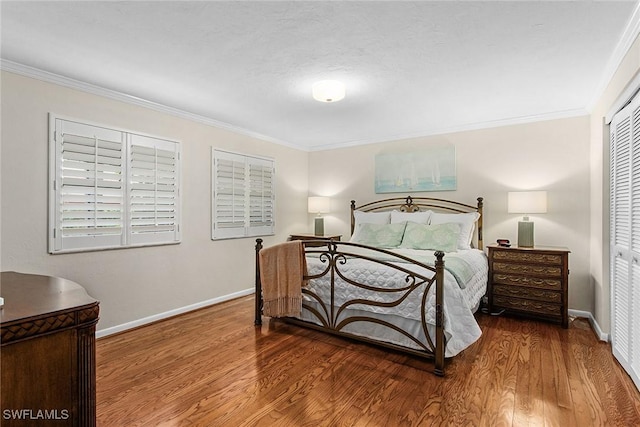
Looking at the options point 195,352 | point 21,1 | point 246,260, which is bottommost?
point 195,352

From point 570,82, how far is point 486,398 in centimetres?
283

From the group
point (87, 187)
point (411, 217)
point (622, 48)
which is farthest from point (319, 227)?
point (622, 48)

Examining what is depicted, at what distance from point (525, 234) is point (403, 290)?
2.10 m

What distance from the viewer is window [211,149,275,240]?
4320 millimetres

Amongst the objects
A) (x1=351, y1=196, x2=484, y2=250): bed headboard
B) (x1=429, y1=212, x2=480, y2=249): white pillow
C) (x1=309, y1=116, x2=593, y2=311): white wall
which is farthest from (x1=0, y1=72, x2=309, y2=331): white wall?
(x1=309, y1=116, x2=593, y2=311): white wall

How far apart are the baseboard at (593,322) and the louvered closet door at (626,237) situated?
0.35 metres

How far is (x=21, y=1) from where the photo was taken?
6.10 feet

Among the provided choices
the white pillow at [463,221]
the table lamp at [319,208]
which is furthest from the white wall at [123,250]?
the white pillow at [463,221]

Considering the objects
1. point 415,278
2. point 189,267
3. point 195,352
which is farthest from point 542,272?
point 189,267

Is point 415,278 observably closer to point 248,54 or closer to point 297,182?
point 248,54

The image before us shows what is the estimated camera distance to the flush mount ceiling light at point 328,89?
293cm

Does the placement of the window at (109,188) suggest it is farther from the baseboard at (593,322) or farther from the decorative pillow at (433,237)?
the baseboard at (593,322)

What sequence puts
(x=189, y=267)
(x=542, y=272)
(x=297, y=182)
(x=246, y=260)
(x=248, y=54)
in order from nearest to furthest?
(x=248, y=54) < (x=542, y=272) < (x=189, y=267) < (x=246, y=260) < (x=297, y=182)

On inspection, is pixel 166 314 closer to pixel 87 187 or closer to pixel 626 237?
pixel 87 187
